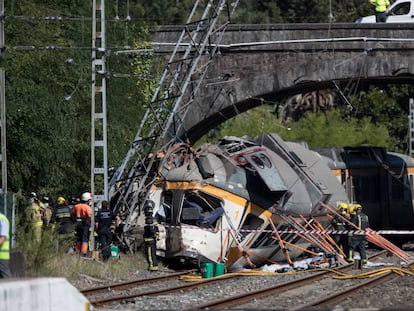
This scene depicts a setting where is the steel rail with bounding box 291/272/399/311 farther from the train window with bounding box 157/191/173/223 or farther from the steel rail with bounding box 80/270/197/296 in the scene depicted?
the train window with bounding box 157/191/173/223

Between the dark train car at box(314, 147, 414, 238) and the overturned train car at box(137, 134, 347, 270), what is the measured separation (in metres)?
7.35

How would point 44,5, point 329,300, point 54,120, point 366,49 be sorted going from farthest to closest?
point 366,49
point 44,5
point 54,120
point 329,300

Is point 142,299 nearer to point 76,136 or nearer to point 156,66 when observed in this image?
point 76,136

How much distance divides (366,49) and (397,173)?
5079mm

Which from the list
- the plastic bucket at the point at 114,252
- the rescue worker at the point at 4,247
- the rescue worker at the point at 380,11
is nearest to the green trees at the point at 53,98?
the plastic bucket at the point at 114,252

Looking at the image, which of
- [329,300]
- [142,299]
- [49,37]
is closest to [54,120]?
[49,37]

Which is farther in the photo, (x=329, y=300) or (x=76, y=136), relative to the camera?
(x=76, y=136)

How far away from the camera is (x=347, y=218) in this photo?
30344 millimetres

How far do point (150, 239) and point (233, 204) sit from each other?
7.46ft

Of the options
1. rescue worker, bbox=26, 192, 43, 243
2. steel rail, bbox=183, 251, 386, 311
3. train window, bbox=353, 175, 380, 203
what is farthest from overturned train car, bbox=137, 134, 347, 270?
train window, bbox=353, 175, 380, 203

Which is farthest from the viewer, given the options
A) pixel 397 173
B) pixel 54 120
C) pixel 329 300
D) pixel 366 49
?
pixel 397 173

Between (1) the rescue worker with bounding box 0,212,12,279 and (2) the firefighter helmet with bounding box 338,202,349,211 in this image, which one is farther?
(2) the firefighter helmet with bounding box 338,202,349,211

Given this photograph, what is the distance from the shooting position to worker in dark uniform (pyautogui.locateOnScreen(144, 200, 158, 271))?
27484 mm

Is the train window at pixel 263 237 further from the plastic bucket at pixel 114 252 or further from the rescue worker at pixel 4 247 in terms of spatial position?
the rescue worker at pixel 4 247
